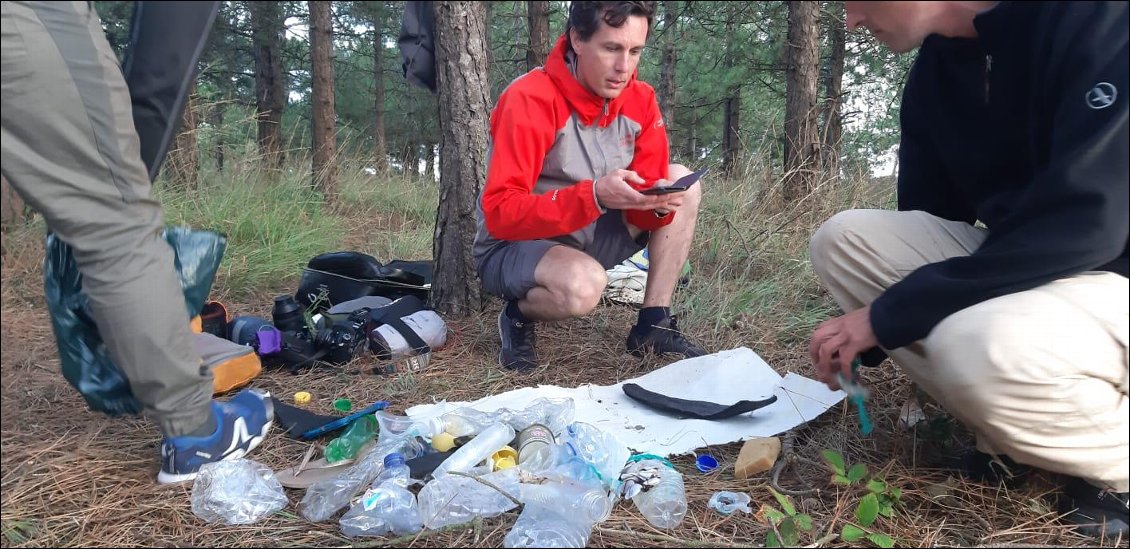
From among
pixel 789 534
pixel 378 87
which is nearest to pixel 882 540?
pixel 789 534

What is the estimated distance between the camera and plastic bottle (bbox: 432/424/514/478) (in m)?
1.76

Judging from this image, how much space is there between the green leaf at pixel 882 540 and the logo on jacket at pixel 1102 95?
93 centimetres

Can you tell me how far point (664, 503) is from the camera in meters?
1.68

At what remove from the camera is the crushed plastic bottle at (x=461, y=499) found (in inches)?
62.8

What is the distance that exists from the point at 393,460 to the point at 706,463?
2.62ft

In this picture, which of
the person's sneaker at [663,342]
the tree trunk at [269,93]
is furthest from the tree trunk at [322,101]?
the person's sneaker at [663,342]

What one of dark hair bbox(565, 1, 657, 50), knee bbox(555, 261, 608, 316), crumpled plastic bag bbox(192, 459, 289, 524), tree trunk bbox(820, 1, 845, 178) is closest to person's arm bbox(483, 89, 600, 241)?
knee bbox(555, 261, 608, 316)

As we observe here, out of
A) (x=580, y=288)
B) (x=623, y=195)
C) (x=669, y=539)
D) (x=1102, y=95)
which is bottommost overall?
(x=669, y=539)

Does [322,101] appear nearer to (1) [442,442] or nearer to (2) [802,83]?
(2) [802,83]

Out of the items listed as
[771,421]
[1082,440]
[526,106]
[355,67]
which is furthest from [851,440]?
[355,67]

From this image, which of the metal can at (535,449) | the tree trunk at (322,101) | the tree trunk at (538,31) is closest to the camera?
the metal can at (535,449)

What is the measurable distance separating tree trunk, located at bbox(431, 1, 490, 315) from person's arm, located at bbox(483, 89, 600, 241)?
1.81 ft

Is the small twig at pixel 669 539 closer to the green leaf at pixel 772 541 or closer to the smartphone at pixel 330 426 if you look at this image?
the green leaf at pixel 772 541

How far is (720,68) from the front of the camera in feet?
39.5
